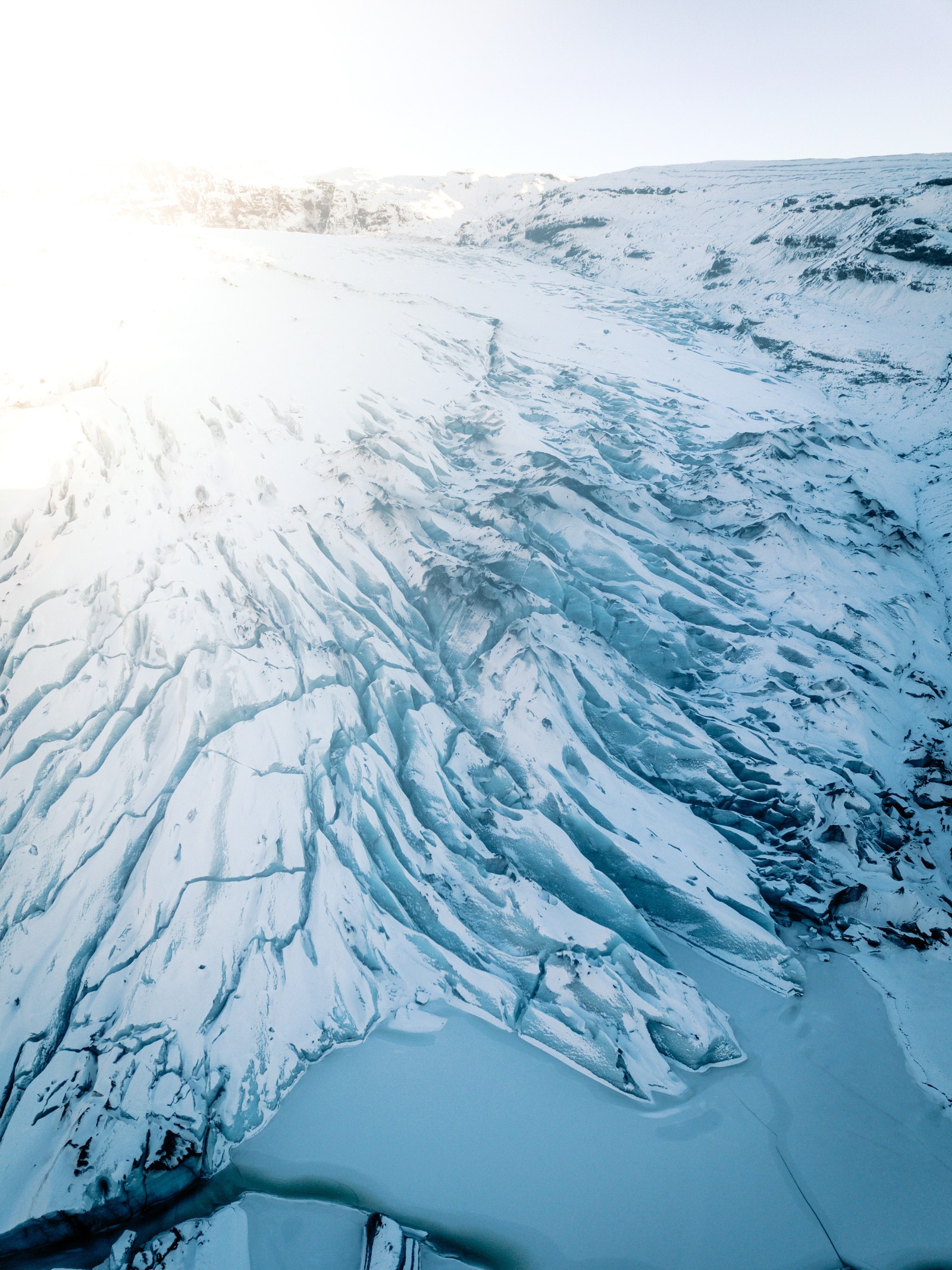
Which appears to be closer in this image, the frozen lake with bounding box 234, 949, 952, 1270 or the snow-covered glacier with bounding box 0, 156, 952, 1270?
the frozen lake with bounding box 234, 949, 952, 1270

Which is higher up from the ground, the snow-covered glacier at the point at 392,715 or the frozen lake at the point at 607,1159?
the snow-covered glacier at the point at 392,715

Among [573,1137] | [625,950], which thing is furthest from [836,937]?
[573,1137]

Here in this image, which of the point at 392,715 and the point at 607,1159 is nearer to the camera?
the point at 607,1159

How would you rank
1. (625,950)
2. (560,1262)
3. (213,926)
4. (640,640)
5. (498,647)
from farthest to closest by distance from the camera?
(640,640)
(498,647)
(625,950)
(213,926)
(560,1262)

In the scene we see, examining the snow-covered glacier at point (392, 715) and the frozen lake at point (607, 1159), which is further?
the snow-covered glacier at point (392, 715)

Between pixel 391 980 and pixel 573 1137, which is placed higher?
pixel 391 980

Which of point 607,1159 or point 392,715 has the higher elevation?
point 392,715

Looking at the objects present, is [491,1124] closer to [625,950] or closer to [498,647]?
[625,950]

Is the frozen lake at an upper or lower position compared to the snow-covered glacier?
lower
